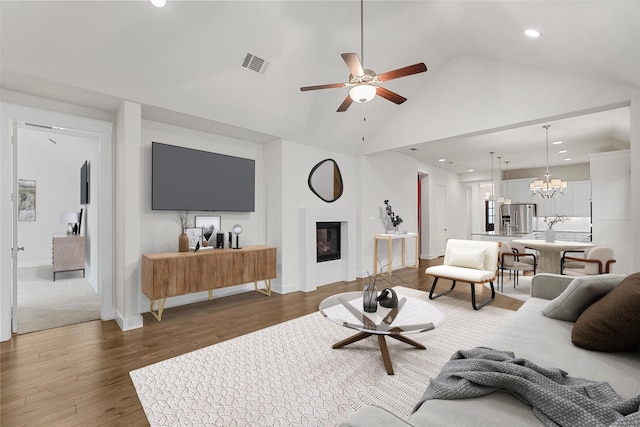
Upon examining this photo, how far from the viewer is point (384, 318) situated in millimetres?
2523

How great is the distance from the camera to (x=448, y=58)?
4609 millimetres

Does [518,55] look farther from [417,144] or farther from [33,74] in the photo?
[33,74]

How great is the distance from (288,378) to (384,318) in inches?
35.4

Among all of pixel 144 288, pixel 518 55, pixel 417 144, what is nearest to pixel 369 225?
pixel 417 144

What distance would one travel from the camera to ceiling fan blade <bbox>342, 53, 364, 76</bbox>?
2.35 metres

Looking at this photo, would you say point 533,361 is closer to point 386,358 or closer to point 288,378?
point 386,358

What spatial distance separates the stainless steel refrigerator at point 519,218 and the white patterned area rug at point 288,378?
712cm

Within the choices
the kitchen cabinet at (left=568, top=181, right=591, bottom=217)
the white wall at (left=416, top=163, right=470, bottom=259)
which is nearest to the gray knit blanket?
the white wall at (left=416, top=163, right=470, bottom=259)

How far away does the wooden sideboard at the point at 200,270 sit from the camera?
347cm

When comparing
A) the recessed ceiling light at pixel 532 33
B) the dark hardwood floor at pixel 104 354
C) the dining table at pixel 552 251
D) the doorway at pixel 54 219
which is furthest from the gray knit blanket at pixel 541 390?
the doorway at pixel 54 219

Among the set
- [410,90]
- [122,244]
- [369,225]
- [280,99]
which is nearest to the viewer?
[122,244]

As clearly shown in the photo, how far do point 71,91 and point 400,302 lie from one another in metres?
3.90

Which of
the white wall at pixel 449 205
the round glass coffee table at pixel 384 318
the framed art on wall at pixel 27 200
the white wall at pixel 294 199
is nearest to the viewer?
the round glass coffee table at pixel 384 318

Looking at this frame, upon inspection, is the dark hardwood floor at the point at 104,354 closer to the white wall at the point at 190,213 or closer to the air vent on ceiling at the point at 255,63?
the white wall at the point at 190,213
